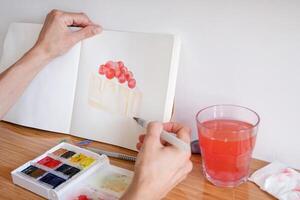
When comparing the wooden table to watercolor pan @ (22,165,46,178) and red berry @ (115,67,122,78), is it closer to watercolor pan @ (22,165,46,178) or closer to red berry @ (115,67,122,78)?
watercolor pan @ (22,165,46,178)

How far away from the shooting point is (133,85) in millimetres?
762

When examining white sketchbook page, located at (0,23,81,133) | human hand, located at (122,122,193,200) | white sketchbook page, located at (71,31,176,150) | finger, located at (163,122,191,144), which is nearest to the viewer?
human hand, located at (122,122,193,200)

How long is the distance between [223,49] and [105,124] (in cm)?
35

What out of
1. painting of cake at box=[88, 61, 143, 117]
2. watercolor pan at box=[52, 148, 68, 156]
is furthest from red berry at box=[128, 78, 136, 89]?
watercolor pan at box=[52, 148, 68, 156]

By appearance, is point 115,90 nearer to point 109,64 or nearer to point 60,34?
point 109,64

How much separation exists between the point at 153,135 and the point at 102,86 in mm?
283

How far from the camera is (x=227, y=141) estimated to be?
609 millimetres

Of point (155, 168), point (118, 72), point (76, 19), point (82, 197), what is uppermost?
point (76, 19)

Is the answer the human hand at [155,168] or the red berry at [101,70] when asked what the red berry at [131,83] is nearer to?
the red berry at [101,70]

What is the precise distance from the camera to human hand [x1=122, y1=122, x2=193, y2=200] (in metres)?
0.52

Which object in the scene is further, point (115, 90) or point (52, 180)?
point (115, 90)

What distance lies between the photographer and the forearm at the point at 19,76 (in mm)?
774

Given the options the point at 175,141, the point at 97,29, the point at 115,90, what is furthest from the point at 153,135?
the point at 97,29

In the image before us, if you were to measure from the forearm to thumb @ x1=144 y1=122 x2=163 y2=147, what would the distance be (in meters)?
0.39
